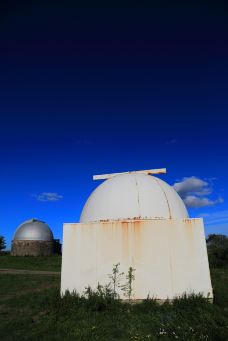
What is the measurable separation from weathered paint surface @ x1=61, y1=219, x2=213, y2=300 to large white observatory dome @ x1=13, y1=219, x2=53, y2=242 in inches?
1109

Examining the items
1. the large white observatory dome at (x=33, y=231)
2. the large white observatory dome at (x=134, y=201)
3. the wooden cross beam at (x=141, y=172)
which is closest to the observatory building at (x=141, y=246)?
the large white observatory dome at (x=134, y=201)

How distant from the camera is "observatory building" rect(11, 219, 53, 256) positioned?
35.0 meters

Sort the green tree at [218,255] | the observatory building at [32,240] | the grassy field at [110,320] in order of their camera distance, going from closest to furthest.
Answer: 1. the grassy field at [110,320]
2. the green tree at [218,255]
3. the observatory building at [32,240]

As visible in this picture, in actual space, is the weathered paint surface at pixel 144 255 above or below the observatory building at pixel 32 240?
below

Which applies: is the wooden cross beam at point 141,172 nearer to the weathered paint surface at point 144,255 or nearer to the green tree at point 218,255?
the weathered paint surface at point 144,255

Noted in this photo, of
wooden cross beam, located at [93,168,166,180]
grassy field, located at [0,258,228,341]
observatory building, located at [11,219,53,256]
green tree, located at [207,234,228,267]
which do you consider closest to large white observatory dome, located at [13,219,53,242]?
observatory building, located at [11,219,53,256]

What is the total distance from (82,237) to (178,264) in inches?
126

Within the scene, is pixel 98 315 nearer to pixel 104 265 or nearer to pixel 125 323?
pixel 125 323

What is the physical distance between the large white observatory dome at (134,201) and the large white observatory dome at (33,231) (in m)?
27.3

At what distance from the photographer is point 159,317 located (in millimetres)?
6988

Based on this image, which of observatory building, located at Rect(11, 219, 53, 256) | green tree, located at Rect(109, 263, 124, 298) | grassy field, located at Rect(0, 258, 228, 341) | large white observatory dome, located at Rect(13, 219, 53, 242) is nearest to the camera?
grassy field, located at Rect(0, 258, 228, 341)

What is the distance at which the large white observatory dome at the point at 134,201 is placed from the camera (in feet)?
30.7

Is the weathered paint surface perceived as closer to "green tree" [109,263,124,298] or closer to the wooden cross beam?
"green tree" [109,263,124,298]

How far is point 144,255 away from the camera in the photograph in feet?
28.7
